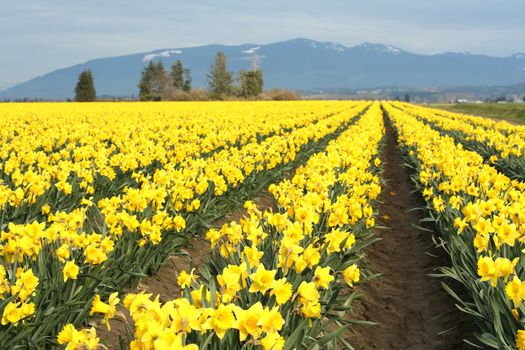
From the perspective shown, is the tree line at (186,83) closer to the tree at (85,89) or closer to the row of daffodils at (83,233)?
the tree at (85,89)

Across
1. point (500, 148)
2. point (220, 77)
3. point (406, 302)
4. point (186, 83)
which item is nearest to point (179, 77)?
point (186, 83)

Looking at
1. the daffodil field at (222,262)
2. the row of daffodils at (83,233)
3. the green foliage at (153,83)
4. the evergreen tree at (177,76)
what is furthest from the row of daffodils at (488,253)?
the evergreen tree at (177,76)

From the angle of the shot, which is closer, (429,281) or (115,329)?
(115,329)

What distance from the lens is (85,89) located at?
77.6 meters

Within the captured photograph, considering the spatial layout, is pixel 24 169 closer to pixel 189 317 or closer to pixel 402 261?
pixel 402 261

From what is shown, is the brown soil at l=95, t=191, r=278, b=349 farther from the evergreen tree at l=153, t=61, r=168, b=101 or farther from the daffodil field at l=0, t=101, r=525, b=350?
the evergreen tree at l=153, t=61, r=168, b=101

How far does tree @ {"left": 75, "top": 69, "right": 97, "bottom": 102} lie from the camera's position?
77000 millimetres

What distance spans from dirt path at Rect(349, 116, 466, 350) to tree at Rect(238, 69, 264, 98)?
78.8 meters

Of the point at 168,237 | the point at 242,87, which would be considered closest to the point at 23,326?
the point at 168,237

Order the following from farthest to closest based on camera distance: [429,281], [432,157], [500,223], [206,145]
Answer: [206,145] → [432,157] → [429,281] → [500,223]

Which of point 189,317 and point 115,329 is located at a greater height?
point 189,317

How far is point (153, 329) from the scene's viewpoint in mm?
2043

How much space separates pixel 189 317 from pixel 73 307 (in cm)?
183

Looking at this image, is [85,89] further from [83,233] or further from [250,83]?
[83,233]
